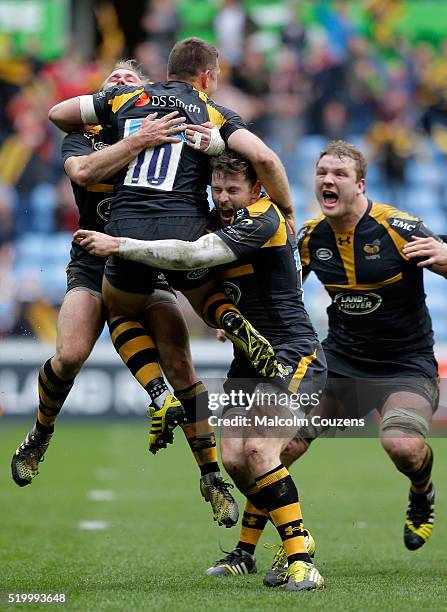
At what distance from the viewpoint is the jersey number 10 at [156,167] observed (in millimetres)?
5879

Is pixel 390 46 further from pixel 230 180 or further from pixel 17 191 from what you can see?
pixel 230 180

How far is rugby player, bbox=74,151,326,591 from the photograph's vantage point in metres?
5.70

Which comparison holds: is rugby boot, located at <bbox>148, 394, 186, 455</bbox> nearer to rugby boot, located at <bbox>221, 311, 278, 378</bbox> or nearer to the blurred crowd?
rugby boot, located at <bbox>221, 311, 278, 378</bbox>

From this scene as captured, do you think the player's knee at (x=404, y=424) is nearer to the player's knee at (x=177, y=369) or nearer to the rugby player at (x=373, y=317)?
the rugby player at (x=373, y=317)

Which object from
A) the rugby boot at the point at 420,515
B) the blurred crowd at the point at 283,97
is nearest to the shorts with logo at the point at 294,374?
the rugby boot at the point at 420,515

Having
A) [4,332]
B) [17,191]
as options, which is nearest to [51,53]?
[17,191]

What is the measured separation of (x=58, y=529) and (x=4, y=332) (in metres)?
7.83

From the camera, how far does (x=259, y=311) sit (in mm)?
6043

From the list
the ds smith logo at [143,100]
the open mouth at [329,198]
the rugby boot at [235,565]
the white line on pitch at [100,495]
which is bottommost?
the rugby boot at [235,565]

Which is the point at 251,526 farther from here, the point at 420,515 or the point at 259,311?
the point at 259,311

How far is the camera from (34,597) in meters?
5.42

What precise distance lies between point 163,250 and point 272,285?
0.69 meters

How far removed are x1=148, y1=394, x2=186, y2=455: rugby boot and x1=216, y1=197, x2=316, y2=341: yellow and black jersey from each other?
64 cm

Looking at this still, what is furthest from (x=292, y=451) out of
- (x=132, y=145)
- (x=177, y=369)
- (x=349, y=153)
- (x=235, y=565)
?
(x=132, y=145)
